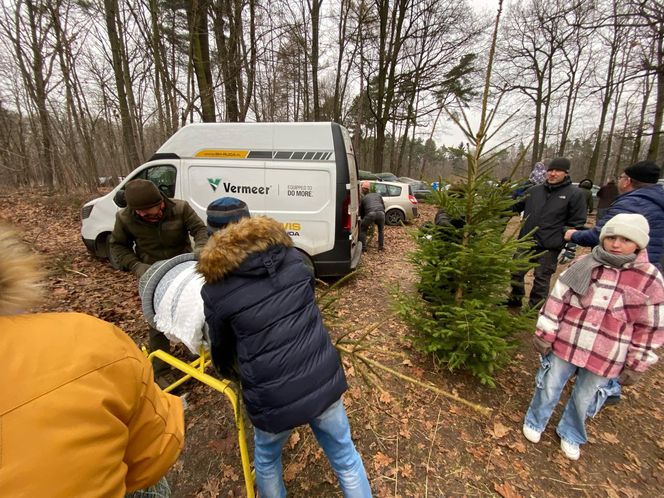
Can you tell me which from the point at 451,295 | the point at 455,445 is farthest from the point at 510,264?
the point at 455,445

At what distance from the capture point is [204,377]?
1971 mm

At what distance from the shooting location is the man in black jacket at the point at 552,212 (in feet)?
12.6

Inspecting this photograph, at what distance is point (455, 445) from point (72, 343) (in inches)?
111

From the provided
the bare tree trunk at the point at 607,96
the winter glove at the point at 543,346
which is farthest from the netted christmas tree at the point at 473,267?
the bare tree trunk at the point at 607,96

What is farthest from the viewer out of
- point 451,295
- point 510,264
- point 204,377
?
point 451,295

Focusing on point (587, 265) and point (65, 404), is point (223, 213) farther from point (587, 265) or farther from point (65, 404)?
point (587, 265)

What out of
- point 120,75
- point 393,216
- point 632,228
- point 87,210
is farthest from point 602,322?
point 120,75

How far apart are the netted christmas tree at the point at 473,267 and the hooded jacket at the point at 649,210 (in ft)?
3.07

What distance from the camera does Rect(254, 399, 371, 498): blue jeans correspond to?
5.49 ft

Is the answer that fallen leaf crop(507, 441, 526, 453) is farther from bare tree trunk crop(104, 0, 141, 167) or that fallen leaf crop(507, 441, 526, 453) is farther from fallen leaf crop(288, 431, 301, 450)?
bare tree trunk crop(104, 0, 141, 167)

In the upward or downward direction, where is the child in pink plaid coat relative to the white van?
downward

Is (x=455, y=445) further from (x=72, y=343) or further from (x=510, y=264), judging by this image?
(x=72, y=343)

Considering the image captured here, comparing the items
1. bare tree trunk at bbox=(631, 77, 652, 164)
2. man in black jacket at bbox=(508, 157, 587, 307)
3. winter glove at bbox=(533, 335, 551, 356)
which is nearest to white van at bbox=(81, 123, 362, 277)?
man in black jacket at bbox=(508, 157, 587, 307)

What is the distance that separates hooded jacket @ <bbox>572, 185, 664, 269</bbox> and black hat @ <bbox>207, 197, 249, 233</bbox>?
348 centimetres
